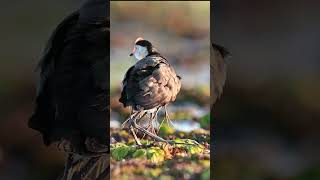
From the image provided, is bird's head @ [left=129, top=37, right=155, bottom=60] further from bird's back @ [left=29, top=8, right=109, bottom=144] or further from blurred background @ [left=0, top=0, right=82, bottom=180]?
blurred background @ [left=0, top=0, right=82, bottom=180]

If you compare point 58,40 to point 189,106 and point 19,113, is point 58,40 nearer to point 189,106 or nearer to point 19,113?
point 19,113

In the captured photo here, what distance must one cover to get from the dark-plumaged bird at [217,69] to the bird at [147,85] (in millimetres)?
164

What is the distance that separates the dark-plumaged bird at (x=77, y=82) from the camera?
224 centimetres

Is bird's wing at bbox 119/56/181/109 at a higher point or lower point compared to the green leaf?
higher

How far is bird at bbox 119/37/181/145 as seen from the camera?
7.35ft

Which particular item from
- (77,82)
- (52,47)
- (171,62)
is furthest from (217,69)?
(52,47)

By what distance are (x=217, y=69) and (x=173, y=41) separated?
25 cm

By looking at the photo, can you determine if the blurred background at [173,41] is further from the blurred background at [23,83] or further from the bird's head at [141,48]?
the blurred background at [23,83]

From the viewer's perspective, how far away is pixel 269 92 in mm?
2287

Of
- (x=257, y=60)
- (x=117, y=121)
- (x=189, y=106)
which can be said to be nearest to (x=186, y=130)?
(x=189, y=106)

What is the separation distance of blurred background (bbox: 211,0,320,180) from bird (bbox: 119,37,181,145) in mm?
250

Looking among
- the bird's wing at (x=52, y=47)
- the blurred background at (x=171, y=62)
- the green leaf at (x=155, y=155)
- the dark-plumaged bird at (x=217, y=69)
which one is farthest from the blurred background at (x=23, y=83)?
the dark-plumaged bird at (x=217, y=69)

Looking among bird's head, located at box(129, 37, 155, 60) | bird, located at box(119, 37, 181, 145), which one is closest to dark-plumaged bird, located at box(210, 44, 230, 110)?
bird, located at box(119, 37, 181, 145)

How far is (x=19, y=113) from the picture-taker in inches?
88.5
